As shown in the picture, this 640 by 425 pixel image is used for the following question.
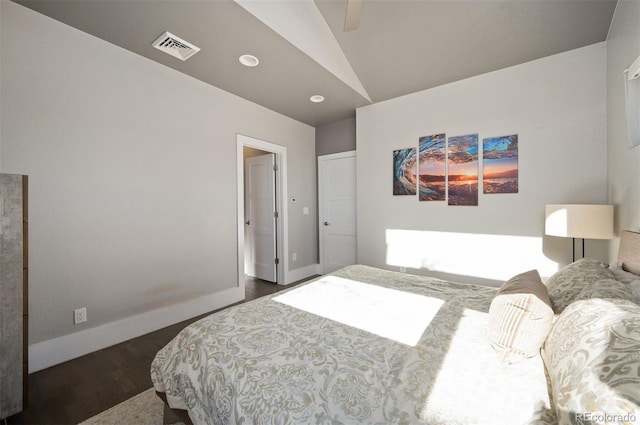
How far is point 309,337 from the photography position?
1.18 meters

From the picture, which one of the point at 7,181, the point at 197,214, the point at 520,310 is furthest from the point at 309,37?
the point at 520,310

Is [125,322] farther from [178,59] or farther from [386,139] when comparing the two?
[386,139]

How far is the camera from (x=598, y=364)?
64cm

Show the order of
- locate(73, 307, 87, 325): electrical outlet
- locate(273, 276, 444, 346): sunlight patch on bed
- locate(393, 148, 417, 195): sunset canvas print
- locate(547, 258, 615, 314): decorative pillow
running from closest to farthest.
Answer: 1. locate(547, 258, 615, 314): decorative pillow
2. locate(273, 276, 444, 346): sunlight patch on bed
3. locate(73, 307, 87, 325): electrical outlet
4. locate(393, 148, 417, 195): sunset canvas print

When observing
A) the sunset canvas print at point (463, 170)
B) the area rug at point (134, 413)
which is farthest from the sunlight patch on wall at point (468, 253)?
the area rug at point (134, 413)

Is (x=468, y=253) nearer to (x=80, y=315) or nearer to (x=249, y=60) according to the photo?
(x=249, y=60)

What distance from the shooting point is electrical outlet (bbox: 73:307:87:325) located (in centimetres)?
214

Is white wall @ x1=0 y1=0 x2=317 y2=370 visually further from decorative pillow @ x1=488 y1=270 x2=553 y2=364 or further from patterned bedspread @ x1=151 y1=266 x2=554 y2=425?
decorative pillow @ x1=488 y1=270 x2=553 y2=364

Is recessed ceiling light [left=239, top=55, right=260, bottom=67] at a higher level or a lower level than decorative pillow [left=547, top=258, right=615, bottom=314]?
higher

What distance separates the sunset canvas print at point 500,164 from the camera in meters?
2.73

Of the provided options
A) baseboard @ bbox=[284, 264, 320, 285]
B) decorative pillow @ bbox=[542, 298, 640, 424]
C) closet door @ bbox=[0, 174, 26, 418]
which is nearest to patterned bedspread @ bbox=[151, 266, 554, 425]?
decorative pillow @ bbox=[542, 298, 640, 424]

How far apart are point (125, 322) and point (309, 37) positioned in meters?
3.24

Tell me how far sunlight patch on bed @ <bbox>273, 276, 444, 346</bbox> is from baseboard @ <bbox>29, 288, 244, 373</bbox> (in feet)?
5.69

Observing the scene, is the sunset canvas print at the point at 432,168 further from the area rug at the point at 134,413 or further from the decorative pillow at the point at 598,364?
the area rug at the point at 134,413
